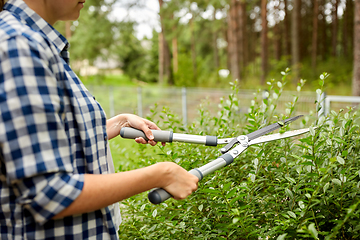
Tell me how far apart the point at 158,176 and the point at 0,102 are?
555 millimetres

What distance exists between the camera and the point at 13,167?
34.2 inches

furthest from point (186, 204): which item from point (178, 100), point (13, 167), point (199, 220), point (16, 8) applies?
point (178, 100)

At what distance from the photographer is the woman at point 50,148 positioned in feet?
2.87

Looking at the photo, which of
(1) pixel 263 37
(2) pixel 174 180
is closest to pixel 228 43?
(1) pixel 263 37

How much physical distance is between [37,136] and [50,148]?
5cm

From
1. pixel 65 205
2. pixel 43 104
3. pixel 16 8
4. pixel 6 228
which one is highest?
pixel 16 8

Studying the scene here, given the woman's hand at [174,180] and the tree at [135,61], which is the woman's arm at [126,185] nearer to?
the woman's hand at [174,180]

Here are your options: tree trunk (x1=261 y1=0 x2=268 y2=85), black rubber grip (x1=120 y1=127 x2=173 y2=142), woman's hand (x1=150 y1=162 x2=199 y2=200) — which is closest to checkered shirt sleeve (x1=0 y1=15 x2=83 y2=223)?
woman's hand (x1=150 y1=162 x2=199 y2=200)

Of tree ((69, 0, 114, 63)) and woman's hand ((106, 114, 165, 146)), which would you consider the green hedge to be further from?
tree ((69, 0, 114, 63))

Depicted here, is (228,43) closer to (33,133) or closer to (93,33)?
(93,33)

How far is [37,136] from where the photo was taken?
34.9 inches

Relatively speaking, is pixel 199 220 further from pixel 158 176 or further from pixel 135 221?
pixel 158 176

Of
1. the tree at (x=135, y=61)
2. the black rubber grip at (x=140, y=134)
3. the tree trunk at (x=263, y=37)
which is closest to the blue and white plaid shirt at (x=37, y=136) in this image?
the black rubber grip at (x=140, y=134)

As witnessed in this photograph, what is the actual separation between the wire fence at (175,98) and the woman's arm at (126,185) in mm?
4728
